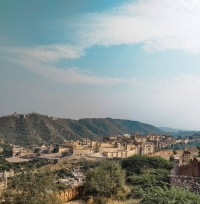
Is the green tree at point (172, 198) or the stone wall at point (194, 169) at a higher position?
the stone wall at point (194, 169)

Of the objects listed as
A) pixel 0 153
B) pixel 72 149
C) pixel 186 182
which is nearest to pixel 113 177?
pixel 186 182

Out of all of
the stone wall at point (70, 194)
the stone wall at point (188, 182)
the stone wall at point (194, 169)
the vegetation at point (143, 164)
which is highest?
the stone wall at point (194, 169)

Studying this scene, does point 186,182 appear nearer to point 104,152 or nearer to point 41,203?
point 41,203

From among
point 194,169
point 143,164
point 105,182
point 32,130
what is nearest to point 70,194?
point 105,182

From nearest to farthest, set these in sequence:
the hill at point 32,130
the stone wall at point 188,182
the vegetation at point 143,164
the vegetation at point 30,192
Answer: the vegetation at point 30,192, the stone wall at point 188,182, the vegetation at point 143,164, the hill at point 32,130

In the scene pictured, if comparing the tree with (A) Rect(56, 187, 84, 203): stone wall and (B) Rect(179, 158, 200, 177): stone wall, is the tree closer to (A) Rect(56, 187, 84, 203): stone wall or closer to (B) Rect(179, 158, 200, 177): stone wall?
(A) Rect(56, 187, 84, 203): stone wall

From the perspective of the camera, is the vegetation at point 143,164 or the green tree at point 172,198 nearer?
the green tree at point 172,198

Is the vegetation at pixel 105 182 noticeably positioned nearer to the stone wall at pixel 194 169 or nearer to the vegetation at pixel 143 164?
the stone wall at pixel 194 169

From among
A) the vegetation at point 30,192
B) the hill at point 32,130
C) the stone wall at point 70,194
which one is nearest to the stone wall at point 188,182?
the stone wall at point 70,194

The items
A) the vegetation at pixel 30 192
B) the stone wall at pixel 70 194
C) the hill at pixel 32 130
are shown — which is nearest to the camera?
the vegetation at pixel 30 192
